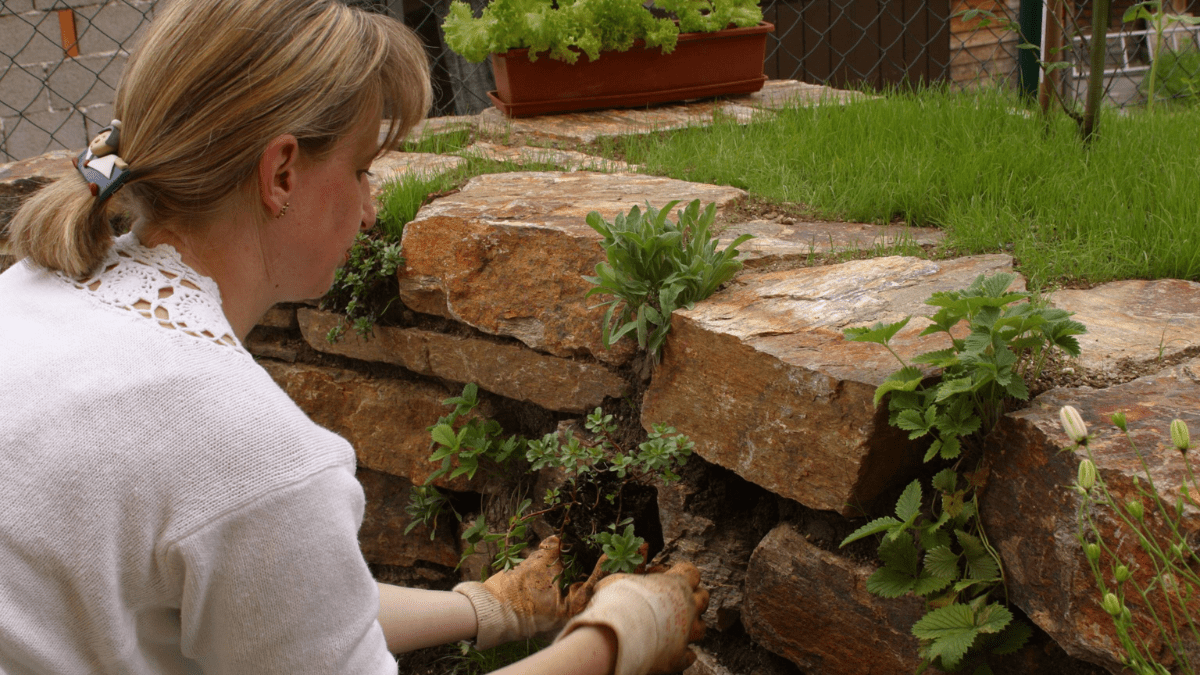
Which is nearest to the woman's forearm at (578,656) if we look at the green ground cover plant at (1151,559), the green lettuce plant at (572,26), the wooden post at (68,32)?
the green ground cover plant at (1151,559)

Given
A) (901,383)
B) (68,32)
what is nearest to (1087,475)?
(901,383)

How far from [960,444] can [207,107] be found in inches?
48.3

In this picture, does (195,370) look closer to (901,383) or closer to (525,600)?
(901,383)

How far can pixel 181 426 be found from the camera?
3.56 feet

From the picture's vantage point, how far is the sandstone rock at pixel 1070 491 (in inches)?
51.5

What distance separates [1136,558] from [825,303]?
785 millimetres

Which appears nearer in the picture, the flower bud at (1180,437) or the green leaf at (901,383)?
the flower bud at (1180,437)

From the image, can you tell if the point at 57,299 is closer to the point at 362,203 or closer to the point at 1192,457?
the point at 362,203

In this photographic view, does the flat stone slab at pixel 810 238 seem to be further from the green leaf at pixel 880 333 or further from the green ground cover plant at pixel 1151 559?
the green ground cover plant at pixel 1151 559

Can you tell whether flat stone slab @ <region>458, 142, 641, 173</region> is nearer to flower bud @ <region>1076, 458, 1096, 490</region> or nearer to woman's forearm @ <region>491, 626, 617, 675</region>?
woman's forearm @ <region>491, 626, 617, 675</region>

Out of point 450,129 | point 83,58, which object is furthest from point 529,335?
point 83,58

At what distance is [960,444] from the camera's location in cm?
152

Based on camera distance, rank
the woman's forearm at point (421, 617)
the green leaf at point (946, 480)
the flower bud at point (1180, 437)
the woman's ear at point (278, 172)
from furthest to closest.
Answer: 1. the woman's forearm at point (421, 617)
2. the green leaf at point (946, 480)
3. the woman's ear at point (278, 172)
4. the flower bud at point (1180, 437)

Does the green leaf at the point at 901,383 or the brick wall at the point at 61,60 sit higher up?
the brick wall at the point at 61,60
